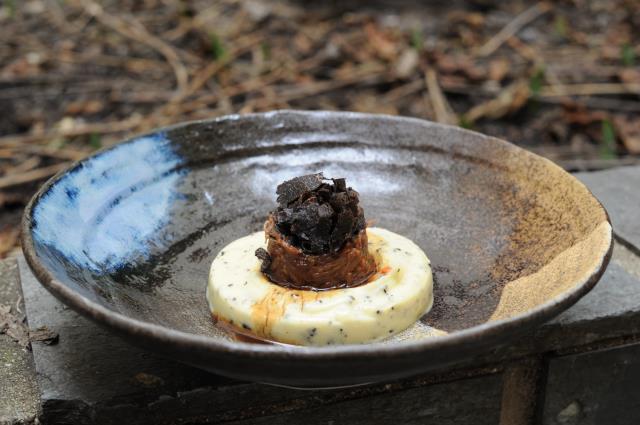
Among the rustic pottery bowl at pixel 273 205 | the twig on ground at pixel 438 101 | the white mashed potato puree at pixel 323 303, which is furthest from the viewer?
the twig on ground at pixel 438 101

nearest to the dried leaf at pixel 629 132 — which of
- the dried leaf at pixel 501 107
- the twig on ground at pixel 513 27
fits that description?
the dried leaf at pixel 501 107

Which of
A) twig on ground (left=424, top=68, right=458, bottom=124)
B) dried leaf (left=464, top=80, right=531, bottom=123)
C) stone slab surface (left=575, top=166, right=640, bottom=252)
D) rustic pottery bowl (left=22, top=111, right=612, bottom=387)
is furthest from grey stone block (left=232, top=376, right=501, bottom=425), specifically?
dried leaf (left=464, top=80, right=531, bottom=123)

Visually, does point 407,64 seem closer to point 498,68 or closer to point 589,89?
point 498,68

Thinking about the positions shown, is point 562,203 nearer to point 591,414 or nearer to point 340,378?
point 591,414

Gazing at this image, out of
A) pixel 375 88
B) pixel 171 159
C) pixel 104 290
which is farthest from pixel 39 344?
pixel 375 88

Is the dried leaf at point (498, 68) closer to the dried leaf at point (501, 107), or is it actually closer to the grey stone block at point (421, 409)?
the dried leaf at point (501, 107)

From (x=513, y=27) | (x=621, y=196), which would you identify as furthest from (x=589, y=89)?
(x=621, y=196)
